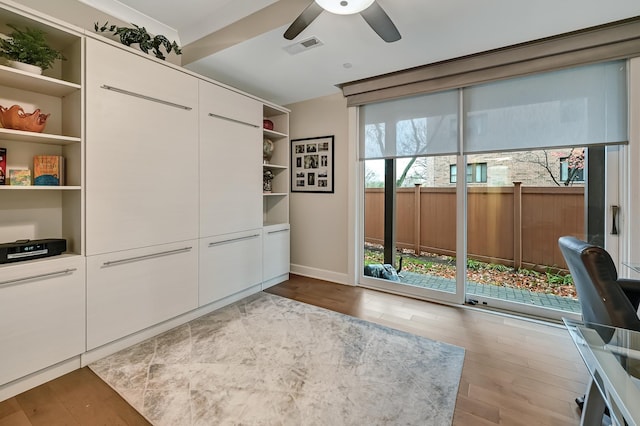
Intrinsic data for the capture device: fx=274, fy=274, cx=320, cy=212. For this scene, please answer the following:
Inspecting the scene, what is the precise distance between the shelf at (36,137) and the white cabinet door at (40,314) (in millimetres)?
777

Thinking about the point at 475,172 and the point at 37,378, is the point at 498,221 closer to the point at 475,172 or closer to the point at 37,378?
the point at 475,172

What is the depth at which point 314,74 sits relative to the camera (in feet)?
9.95

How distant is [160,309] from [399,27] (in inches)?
119

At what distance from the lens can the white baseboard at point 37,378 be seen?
5.22 ft

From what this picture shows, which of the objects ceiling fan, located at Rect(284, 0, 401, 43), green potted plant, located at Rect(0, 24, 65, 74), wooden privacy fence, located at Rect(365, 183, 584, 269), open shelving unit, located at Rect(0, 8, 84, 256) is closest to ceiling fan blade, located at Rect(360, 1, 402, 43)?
ceiling fan, located at Rect(284, 0, 401, 43)

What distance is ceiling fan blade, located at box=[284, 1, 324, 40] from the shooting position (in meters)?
1.68

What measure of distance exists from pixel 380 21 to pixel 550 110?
6.01 ft

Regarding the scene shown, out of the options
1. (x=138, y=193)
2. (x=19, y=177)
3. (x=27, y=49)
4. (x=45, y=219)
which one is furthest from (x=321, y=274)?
(x=27, y=49)

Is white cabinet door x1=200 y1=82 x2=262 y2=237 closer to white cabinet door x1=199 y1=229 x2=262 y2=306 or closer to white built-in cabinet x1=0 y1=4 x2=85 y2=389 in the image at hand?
white cabinet door x1=199 y1=229 x2=262 y2=306

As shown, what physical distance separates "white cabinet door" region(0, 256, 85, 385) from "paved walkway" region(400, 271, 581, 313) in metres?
3.10

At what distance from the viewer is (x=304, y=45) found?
7.89 feet

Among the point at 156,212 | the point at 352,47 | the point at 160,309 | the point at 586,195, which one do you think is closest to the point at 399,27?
the point at 352,47

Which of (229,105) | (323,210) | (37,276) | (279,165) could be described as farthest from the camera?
(323,210)

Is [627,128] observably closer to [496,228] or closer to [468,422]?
[496,228]
